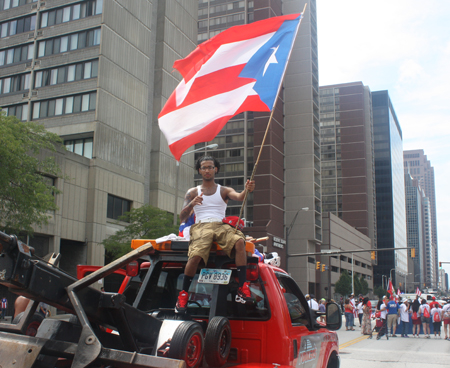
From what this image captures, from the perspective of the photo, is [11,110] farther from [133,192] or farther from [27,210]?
[27,210]

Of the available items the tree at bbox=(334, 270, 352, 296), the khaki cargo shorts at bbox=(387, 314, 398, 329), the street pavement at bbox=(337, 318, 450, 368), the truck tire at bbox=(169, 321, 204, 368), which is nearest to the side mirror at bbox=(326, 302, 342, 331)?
the truck tire at bbox=(169, 321, 204, 368)

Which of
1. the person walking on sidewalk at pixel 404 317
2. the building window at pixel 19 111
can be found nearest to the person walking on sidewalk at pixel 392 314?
the person walking on sidewalk at pixel 404 317

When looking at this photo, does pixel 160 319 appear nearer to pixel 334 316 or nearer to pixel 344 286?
pixel 334 316

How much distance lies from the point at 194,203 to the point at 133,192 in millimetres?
38669

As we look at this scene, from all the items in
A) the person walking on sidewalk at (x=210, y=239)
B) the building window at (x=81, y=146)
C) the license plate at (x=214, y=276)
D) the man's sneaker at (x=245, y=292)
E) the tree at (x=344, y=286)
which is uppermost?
the building window at (x=81, y=146)

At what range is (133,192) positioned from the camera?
4250 centimetres

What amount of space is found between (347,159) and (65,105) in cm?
9535

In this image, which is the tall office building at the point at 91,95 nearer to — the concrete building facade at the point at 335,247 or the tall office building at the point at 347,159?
the concrete building facade at the point at 335,247

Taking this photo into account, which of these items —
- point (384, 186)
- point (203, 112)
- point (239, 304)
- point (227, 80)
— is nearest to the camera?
point (239, 304)

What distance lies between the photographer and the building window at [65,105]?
4081 cm

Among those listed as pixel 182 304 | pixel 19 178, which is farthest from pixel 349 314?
pixel 182 304

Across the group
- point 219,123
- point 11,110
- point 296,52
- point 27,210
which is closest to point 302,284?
point 296,52

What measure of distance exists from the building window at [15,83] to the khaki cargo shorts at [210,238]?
145 ft

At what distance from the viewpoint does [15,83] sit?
44500mm
